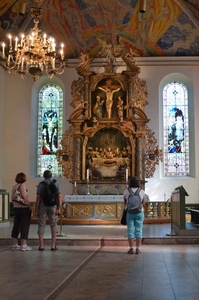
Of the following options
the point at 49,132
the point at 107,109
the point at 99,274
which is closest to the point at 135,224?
the point at 99,274

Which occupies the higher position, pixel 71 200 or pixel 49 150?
pixel 49 150

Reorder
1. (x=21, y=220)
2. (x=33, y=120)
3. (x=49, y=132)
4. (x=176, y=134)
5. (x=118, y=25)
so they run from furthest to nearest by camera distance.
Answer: (x=49, y=132)
(x=33, y=120)
(x=176, y=134)
(x=118, y=25)
(x=21, y=220)

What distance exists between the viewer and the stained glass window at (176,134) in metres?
18.0

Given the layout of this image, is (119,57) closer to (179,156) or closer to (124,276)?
(179,156)

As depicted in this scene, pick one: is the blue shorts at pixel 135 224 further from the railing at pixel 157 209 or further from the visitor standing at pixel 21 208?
the railing at pixel 157 209

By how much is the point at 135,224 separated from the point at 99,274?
8.73 ft

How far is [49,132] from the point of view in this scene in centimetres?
1838

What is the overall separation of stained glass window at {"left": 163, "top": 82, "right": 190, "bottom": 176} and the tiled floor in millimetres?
9603

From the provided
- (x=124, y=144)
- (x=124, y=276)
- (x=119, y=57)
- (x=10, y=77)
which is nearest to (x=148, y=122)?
(x=124, y=144)

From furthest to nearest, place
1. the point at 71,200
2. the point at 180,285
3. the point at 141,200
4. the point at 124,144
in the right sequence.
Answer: the point at 124,144
the point at 71,200
the point at 141,200
the point at 180,285

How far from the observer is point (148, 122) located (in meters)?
17.5

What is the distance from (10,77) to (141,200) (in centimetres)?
1130

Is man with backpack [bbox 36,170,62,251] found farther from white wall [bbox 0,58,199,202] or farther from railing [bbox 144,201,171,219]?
white wall [bbox 0,58,199,202]

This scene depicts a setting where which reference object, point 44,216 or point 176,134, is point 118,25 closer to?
point 176,134
